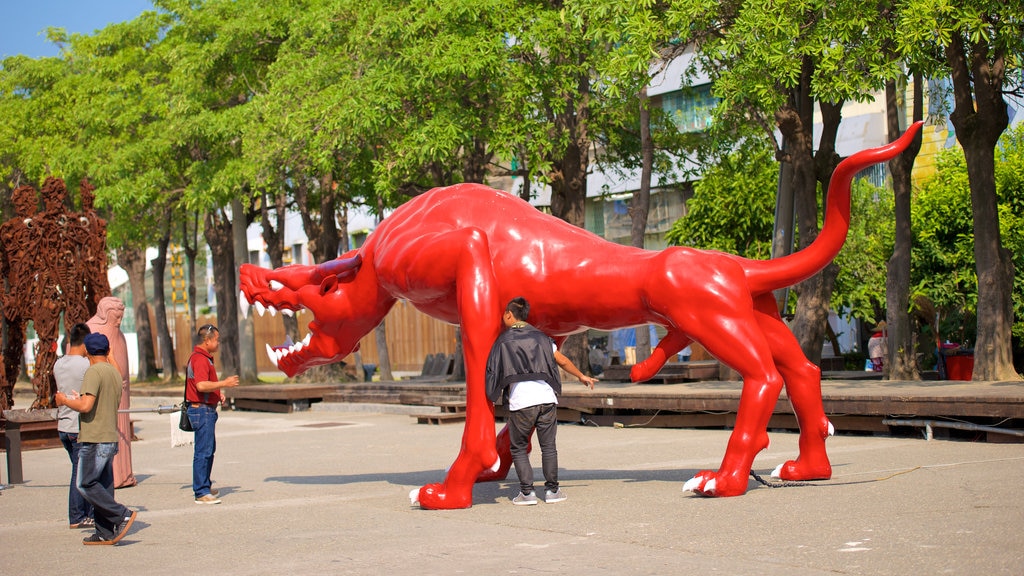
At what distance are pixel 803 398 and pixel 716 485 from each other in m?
1.13

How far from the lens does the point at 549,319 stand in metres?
8.95

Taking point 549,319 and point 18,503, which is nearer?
point 549,319

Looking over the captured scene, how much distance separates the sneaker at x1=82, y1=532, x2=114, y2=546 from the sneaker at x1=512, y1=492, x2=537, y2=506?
9.40 ft

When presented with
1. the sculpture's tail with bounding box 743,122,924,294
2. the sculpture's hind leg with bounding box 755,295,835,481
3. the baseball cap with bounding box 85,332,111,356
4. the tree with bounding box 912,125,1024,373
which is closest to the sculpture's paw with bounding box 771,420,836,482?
the sculpture's hind leg with bounding box 755,295,835,481

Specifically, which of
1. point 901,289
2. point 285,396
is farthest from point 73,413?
point 285,396

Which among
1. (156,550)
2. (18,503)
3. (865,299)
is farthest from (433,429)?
(865,299)

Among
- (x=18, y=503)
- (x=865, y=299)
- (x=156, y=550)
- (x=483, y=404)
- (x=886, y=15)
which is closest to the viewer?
(x=156, y=550)

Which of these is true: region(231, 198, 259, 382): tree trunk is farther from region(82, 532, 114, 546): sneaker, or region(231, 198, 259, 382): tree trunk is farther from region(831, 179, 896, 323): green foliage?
region(82, 532, 114, 546): sneaker

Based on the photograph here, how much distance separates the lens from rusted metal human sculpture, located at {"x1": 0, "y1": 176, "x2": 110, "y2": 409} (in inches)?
556

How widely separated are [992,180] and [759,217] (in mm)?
13452

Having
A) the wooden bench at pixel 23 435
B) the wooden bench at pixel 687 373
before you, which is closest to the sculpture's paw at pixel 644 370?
the wooden bench at pixel 23 435

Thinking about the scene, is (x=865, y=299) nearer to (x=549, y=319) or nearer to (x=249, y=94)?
(x=249, y=94)

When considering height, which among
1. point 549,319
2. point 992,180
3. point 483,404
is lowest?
point 483,404

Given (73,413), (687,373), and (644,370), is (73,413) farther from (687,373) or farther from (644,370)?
(687,373)
